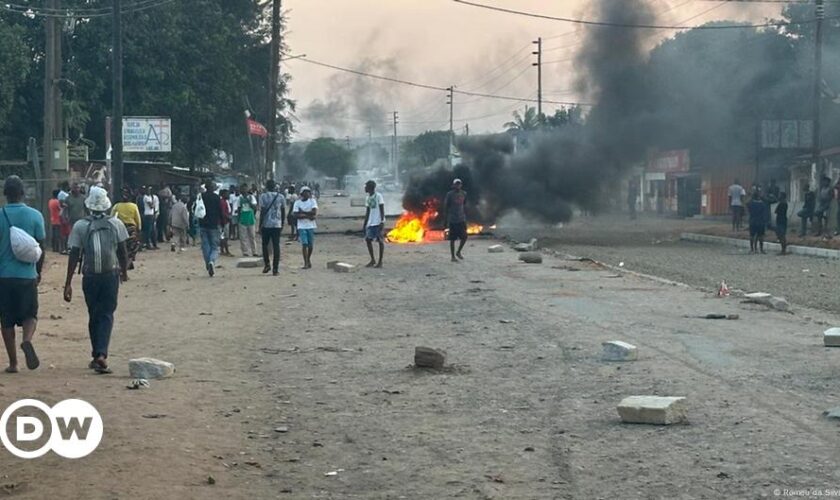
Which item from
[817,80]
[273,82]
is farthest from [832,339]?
[273,82]

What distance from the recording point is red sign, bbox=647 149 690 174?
53.3 metres

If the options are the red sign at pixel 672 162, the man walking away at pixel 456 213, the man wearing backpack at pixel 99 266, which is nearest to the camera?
the man wearing backpack at pixel 99 266

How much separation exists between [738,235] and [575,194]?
557 centimetres

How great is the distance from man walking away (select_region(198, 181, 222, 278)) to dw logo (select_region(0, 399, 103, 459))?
1216cm

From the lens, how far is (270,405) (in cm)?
877

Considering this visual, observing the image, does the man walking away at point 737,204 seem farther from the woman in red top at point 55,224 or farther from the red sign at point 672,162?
the woman in red top at point 55,224

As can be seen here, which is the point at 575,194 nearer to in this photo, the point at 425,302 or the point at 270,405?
the point at 425,302

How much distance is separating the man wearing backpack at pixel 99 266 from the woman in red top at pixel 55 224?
16.7 meters

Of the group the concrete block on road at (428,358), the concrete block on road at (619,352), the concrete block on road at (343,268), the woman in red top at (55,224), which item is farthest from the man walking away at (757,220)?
the concrete block on road at (428,358)

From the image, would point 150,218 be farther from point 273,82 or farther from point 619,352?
point 619,352

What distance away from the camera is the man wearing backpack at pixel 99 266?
10156 mm

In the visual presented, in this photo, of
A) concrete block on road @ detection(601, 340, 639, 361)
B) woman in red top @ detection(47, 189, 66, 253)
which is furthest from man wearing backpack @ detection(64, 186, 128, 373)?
woman in red top @ detection(47, 189, 66, 253)

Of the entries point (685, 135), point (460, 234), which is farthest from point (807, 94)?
point (460, 234)

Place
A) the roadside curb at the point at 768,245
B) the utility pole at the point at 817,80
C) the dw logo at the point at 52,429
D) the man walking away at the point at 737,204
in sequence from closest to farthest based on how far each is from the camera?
the dw logo at the point at 52,429
the roadside curb at the point at 768,245
the utility pole at the point at 817,80
the man walking away at the point at 737,204
